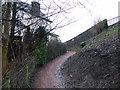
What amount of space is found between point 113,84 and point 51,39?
6.70m

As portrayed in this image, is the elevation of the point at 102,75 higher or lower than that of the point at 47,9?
lower

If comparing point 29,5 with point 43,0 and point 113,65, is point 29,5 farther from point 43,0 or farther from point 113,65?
point 113,65

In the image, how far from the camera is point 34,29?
13.9 feet

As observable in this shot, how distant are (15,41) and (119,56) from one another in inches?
151

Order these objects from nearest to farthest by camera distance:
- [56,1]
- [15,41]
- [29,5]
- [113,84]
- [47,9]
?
[56,1] → [47,9] → [29,5] → [113,84] → [15,41]

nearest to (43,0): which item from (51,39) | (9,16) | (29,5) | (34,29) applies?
(29,5)

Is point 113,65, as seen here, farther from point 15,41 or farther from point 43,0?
point 15,41

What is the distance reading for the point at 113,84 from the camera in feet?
8.46

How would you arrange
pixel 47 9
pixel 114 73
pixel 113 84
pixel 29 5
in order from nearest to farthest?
pixel 47 9 → pixel 29 5 → pixel 113 84 → pixel 114 73

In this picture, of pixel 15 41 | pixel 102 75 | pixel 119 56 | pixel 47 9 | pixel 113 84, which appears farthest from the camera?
pixel 15 41

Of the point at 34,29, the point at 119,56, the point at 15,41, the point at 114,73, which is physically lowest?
the point at 114,73

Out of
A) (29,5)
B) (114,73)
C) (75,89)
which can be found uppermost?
(29,5)

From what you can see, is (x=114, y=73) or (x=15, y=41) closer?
(x=114, y=73)

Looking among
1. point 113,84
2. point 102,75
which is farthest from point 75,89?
point 113,84
